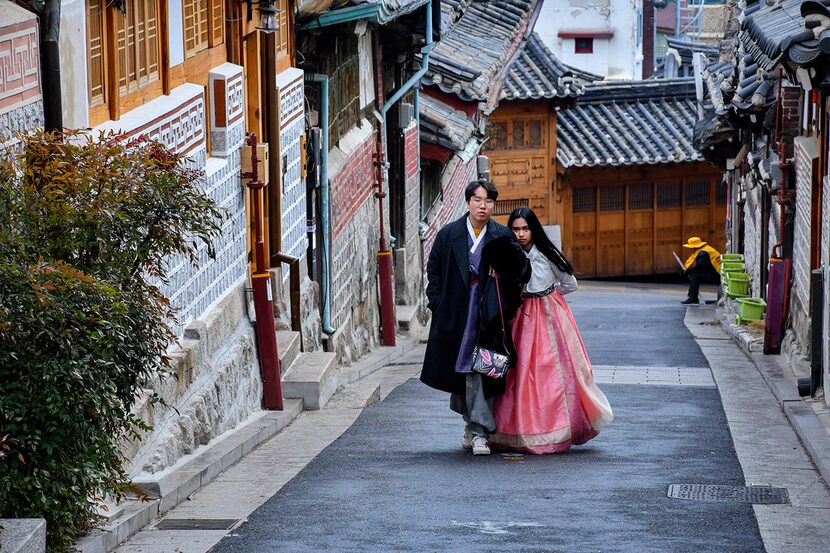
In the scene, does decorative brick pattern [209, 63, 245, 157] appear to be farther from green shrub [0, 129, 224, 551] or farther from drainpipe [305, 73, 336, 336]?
drainpipe [305, 73, 336, 336]

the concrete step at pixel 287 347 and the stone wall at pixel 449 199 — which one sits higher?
the concrete step at pixel 287 347

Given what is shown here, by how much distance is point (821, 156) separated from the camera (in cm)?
1498

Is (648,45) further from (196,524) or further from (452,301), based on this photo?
(196,524)

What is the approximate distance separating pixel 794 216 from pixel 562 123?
71.5 feet

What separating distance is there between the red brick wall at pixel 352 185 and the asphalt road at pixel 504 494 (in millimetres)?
4154

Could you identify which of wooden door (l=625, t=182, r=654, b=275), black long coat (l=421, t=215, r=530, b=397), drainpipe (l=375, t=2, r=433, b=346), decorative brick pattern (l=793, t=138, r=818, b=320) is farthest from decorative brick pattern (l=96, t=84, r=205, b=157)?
wooden door (l=625, t=182, r=654, b=275)

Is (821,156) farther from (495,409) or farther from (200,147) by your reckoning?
(200,147)

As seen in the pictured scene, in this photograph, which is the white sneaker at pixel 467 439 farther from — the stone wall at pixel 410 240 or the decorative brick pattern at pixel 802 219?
the stone wall at pixel 410 240

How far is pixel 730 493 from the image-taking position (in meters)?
8.79

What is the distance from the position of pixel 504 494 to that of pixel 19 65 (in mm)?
3882

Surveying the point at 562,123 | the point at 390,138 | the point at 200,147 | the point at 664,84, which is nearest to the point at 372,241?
the point at 390,138

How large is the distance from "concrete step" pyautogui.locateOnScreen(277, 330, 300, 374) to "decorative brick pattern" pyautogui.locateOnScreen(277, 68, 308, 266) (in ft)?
2.10

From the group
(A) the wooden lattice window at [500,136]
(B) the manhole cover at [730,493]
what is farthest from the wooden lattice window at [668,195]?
(B) the manhole cover at [730,493]

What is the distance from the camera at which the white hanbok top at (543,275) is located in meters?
10.5
